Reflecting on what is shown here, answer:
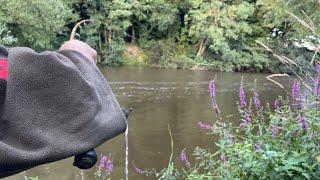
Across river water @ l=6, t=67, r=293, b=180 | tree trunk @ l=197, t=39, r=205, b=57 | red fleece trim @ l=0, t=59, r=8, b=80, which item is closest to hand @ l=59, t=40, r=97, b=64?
red fleece trim @ l=0, t=59, r=8, b=80

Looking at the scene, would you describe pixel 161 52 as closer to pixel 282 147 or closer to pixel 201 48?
pixel 201 48

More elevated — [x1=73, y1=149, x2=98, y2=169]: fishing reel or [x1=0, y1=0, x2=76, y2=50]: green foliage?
[x1=73, y1=149, x2=98, y2=169]: fishing reel

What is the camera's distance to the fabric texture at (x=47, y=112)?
898 mm

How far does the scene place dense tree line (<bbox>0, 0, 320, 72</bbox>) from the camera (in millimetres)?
22516

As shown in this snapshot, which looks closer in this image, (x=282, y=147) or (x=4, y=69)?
(x=4, y=69)

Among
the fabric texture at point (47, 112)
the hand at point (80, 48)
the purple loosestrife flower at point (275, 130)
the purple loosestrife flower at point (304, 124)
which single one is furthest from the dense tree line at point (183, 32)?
the fabric texture at point (47, 112)

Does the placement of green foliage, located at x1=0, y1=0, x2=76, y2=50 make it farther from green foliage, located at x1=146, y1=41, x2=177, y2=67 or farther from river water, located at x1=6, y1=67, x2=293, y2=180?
green foliage, located at x1=146, y1=41, x2=177, y2=67

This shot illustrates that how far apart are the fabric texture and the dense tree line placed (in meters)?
20.1

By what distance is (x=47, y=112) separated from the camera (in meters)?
0.96

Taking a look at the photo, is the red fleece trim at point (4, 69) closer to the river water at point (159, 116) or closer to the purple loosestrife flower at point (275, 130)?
the purple loosestrife flower at point (275, 130)

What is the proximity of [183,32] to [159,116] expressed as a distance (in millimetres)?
15610

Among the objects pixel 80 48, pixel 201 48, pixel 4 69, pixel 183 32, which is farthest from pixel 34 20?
pixel 4 69

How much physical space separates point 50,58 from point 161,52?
23.5m

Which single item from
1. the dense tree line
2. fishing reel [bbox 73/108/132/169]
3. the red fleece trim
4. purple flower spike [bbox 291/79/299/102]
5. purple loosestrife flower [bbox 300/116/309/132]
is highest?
the red fleece trim
